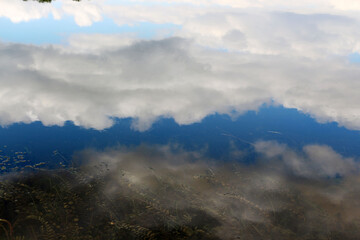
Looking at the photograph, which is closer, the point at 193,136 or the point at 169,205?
the point at 169,205

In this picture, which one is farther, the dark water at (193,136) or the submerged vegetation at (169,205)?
the dark water at (193,136)

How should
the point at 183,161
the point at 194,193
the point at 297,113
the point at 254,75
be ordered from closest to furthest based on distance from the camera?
1. the point at 194,193
2. the point at 183,161
3. the point at 297,113
4. the point at 254,75

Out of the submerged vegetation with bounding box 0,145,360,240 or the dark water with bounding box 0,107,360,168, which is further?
the dark water with bounding box 0,107,360,168

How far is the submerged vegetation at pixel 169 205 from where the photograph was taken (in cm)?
1705

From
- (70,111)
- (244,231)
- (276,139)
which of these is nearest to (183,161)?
(244,231)

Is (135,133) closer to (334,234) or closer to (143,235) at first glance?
(143,235)

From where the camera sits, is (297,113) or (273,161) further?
(297,113)

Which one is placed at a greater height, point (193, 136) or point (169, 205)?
point (193, 136)

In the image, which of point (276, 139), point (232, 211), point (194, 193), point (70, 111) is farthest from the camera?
point (70, 111)

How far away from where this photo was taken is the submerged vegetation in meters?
17.0

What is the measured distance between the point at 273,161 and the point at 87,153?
19165mm

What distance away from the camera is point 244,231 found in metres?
17.3

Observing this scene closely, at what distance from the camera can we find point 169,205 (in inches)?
754

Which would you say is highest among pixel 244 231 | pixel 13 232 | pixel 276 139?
pixel 276 139
